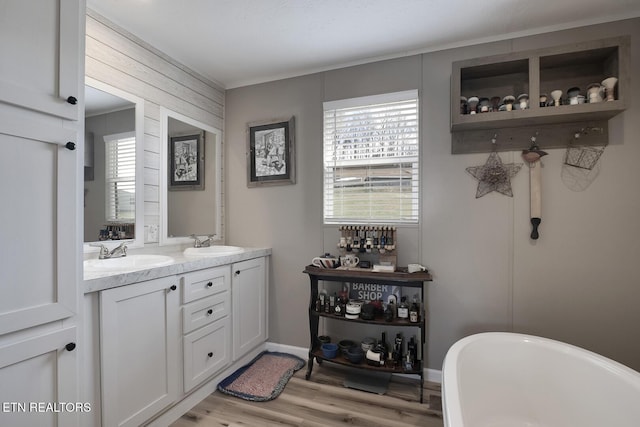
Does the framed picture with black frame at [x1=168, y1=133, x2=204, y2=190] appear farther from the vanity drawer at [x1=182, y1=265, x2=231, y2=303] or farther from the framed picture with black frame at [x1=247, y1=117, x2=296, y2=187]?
the vanity drawer at [x1=182, y1=265, x2=231, y2=303]

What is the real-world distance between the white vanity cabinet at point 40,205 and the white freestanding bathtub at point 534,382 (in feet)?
5.08

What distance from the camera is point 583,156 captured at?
1922 millimetres

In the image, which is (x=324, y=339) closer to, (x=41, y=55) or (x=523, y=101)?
(x=523, y=101)

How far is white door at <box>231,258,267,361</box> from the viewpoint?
2.29 m

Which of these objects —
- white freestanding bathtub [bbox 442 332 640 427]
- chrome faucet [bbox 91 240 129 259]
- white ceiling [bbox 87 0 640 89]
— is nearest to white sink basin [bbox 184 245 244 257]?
chrome faucet [bbox 91 240 129 259]

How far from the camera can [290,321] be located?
8.70 feet

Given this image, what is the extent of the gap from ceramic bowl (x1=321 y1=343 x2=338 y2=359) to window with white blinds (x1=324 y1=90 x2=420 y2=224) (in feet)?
3.17

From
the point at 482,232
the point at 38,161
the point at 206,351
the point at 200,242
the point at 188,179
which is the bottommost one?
the point at 206,351

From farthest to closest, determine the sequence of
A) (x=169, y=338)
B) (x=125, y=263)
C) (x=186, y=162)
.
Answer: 1. (x=186, y=162)
2. (x=125, y=263)
3. (x=169, y=338)

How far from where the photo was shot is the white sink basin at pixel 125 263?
5.25 feet

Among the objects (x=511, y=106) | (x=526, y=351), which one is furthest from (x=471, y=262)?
(x=511, y=106)

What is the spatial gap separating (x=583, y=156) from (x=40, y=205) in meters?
2.83

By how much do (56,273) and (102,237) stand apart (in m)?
0.92

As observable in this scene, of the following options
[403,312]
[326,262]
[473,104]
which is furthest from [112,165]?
[473,104]
